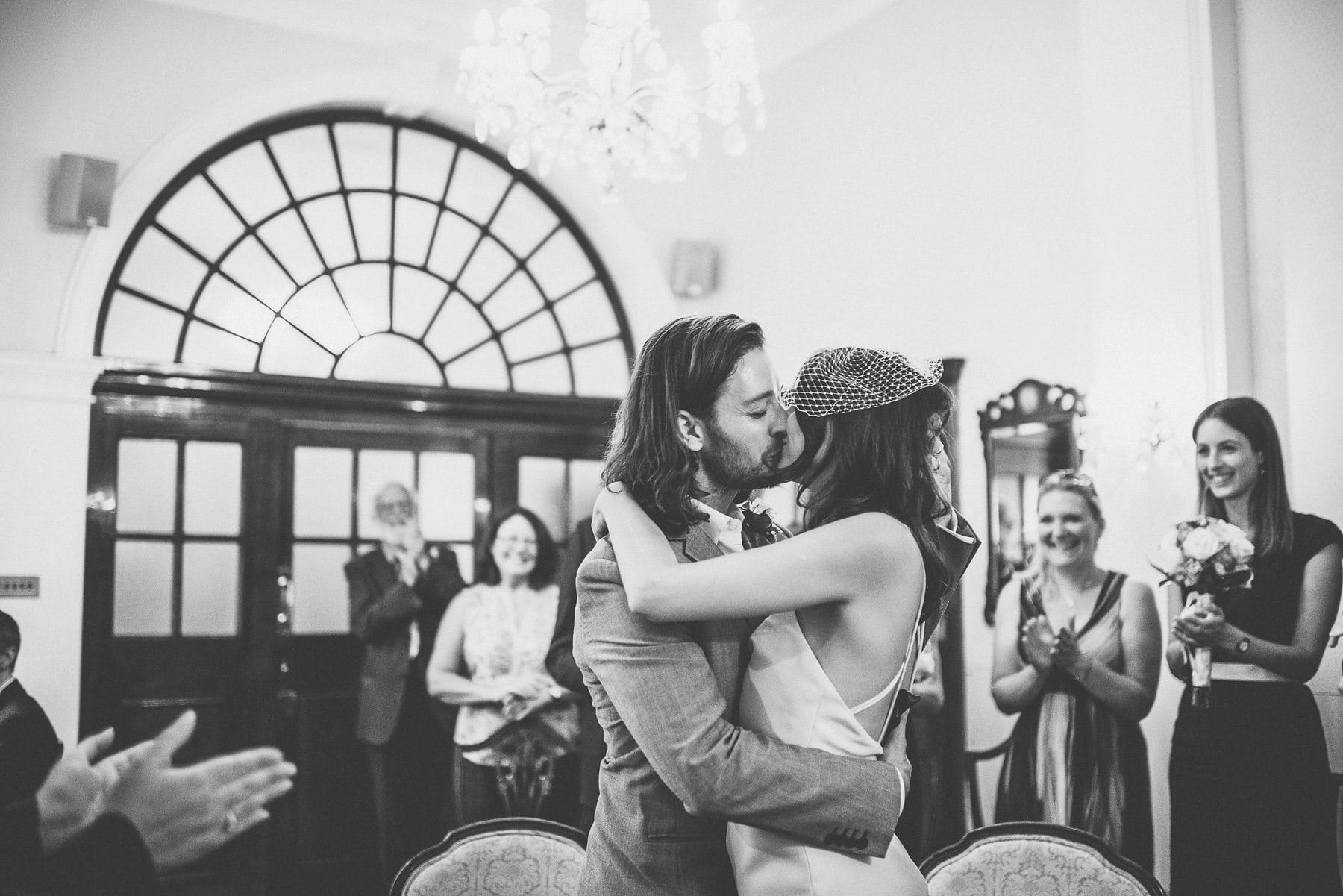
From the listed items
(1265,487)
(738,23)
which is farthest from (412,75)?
(1265,487)

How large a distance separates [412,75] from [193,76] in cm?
109

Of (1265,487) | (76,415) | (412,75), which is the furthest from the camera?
(412,75)

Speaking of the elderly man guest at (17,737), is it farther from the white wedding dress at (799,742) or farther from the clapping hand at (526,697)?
the clapping hand at (526,697)

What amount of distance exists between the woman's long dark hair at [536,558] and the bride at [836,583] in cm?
289

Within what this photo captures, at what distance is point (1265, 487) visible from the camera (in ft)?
10.8

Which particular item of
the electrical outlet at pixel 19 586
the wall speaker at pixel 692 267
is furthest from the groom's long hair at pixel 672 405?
the wall speaker at pixel 692 267

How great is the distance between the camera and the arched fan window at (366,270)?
5.64 metres

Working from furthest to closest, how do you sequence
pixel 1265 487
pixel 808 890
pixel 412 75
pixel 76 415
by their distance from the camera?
1. pixel 412 75
2. pixel 76 415
3. pixel 1265 487
4. pixel 808 890

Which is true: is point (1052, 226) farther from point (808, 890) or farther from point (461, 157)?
point (808, 890)

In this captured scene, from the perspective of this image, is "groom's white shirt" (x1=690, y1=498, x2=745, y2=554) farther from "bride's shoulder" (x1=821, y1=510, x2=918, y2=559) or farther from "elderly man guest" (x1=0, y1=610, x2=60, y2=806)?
"elderly man guest" (x1=0, y1=610, x2=60, y2=806)

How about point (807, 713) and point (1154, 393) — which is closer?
point (807, 713)

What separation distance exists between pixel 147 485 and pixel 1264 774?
4.78 meters

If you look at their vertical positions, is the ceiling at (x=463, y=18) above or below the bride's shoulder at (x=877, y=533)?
above

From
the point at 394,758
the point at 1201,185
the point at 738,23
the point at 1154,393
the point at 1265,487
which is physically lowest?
the point at 394,758
